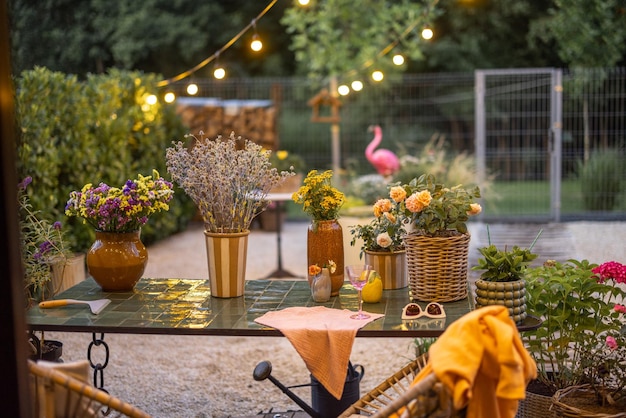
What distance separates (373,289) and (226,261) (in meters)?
0.64

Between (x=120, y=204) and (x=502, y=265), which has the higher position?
(x=120, y=204)

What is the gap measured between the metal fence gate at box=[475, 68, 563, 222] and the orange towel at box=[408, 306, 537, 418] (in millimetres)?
7717

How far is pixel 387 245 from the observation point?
137 inches

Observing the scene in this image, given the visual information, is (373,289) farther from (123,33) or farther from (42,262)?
(123,33)

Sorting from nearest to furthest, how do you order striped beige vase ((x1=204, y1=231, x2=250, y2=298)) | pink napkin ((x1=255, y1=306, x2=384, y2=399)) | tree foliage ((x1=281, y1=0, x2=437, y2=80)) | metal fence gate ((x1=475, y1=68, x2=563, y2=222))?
pink napkin ((x1=255, y1=306, x2=384, y2=399)), striped beige vase ((x1=204, y1=231, x2=250, y2=298)), metal fence gate ((x1=475, y1=68, x2=563, y2=222)), tree foliage ((x1=281, y1=0, x2=437, y2=80))

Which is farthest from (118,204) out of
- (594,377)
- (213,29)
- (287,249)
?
(213,29)

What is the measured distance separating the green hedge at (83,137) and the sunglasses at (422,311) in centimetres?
→ 352

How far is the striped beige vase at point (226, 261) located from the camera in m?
3.45

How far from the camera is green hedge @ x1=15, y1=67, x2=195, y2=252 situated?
6359 mm

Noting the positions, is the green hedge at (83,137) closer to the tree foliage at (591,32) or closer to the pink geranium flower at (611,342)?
the pink geranium flower at (611,342)

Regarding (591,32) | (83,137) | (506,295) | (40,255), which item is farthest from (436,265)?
(591,32)

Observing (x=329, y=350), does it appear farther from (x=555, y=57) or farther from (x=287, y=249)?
(x=555, y=57)

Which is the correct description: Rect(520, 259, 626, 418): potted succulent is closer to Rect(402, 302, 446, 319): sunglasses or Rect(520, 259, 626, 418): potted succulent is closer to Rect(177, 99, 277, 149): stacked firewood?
Rect(402, 302, 446, 319): sunglasses

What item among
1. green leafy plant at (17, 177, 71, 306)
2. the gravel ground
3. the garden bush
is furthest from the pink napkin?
the garden bush
